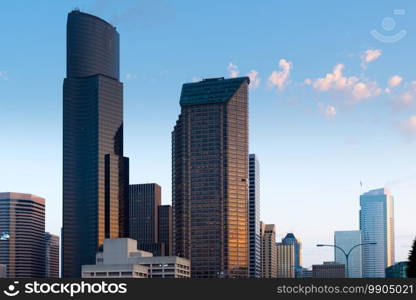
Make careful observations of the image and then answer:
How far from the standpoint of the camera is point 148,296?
109ft

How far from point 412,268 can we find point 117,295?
7426 cm

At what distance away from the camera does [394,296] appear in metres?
33.5

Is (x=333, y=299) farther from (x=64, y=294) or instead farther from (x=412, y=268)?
(x=412, y=268)

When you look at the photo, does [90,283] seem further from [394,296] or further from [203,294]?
[394,296]

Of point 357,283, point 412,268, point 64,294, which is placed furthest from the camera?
point 412,268

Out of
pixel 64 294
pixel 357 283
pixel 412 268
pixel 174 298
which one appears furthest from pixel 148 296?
pixel 412 268

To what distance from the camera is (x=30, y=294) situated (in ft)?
106

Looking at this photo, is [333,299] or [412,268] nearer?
[333,299]

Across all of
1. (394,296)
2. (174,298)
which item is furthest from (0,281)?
(394,296)

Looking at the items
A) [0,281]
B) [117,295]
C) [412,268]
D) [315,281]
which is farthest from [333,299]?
[412,268]

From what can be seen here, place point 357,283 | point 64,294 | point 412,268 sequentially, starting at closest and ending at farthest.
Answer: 1. point 64,294
2. point 357,283
3. point 412,268

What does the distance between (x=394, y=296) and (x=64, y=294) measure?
13555 millimetres

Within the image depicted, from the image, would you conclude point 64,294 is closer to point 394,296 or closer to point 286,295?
point 286,295

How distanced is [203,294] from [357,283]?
677 cm
